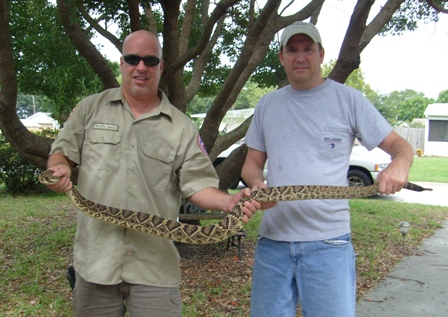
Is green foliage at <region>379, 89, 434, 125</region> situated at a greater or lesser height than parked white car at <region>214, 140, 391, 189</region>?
greater

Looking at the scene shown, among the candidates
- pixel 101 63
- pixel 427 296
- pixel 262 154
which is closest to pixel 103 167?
pixel 262 154

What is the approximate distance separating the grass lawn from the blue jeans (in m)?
2.30

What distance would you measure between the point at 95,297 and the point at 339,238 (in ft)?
5.53

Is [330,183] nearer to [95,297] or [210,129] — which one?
[95,297]

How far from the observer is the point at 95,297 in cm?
325

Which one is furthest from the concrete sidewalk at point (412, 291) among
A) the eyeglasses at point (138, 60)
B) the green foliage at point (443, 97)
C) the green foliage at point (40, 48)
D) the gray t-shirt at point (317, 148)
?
the green foliage at point (443, 97)

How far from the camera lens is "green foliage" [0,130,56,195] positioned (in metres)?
13.7

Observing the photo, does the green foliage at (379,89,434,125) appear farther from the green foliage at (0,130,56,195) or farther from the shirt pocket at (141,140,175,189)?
the shirt pocket at (141,140,175,189)

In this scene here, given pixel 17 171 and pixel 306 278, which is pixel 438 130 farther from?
pixel 306 278

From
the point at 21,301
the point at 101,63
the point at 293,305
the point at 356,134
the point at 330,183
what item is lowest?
the point at 21,301

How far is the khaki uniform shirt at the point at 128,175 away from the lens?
3.26m

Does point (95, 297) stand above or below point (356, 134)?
below

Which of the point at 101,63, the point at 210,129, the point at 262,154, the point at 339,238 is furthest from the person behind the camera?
the point at 210,129

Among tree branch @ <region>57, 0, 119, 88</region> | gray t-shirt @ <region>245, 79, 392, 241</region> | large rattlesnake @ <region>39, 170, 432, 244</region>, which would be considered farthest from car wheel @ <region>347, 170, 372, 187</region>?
gray t-shirt @ <region>245, 79, 392, 241</region>
